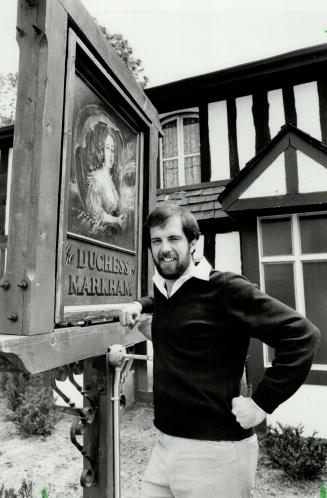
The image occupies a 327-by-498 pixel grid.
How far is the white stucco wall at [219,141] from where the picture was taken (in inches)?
293

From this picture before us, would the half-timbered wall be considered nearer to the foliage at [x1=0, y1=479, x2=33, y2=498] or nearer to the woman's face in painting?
the woman's face in painting

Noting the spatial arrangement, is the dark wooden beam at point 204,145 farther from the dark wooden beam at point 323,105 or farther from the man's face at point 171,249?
the man's face at point 171,249

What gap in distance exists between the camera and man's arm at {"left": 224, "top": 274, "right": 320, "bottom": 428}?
1.40 m

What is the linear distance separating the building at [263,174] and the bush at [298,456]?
808 millimetres

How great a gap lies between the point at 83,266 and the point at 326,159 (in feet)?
15.1

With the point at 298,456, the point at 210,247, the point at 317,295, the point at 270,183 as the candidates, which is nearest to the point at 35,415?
the point at 298,456

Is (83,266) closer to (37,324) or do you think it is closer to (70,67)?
(37,324)

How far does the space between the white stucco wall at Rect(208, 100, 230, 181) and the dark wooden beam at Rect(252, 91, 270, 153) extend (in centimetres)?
60

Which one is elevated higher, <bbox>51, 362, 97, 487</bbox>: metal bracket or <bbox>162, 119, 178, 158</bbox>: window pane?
<bbox>162, 119, 178, 158</bbox>: window pane

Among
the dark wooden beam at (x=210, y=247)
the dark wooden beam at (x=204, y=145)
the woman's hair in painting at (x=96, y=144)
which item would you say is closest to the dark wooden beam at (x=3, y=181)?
the dark wooden beam at (x=204, y=145)

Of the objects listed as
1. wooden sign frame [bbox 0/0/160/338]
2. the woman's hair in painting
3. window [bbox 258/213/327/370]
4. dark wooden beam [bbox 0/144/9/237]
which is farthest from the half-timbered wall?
wooden sign frame [bbox 0/0/160/338]

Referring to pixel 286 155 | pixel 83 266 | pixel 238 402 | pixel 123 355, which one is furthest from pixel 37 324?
pixel 286 155

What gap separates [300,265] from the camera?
18.9 ft

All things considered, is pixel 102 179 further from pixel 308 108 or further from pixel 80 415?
pixel 308 108
